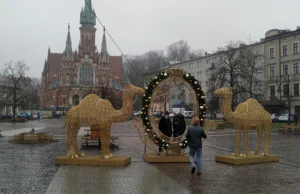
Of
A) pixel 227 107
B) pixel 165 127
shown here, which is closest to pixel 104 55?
pixel 165 127

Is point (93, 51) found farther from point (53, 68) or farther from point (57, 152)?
point (57, 152)

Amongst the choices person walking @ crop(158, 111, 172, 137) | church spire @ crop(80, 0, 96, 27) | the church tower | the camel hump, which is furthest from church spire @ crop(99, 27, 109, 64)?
the camel hump

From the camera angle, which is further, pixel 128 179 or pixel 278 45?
pixel 278 45

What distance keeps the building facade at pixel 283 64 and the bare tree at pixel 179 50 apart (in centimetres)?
4050

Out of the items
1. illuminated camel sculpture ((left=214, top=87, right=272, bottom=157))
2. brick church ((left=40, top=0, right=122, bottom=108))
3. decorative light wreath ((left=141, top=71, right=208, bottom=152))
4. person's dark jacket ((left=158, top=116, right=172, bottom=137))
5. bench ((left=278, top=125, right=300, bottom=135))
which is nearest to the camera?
illuminated camel sculpture ((left=214, top=87, right=272, bottom=157))

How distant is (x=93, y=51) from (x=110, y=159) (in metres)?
82.8

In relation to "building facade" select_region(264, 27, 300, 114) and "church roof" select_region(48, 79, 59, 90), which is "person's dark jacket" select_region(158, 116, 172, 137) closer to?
"building facade" select_region(264, 27, 300, 114)

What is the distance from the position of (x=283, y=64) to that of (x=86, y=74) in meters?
53.5

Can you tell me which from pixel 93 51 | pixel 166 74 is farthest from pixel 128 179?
pixel 93 51

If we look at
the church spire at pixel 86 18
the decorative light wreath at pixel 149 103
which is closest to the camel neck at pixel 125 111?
the decorative light wreath at pixel 149 103

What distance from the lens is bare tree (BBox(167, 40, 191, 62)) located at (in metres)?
96.6

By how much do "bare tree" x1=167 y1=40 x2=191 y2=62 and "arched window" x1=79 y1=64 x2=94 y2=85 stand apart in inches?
909

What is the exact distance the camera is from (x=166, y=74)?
44.0 ft

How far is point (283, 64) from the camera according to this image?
5403 centimetres
